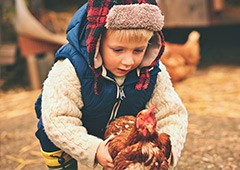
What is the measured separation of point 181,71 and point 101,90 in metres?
3.34

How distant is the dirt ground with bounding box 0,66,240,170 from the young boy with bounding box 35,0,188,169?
0.80 meters

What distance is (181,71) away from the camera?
217 inches

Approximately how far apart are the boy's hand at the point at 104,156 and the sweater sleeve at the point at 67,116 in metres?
0.02

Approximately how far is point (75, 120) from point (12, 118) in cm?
264

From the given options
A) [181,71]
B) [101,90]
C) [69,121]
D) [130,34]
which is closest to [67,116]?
[69,121]

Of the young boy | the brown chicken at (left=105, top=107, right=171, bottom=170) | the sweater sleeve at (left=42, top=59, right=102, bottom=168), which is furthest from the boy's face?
the brown chicken at (left=105, top=107, right=171, bottom=170)

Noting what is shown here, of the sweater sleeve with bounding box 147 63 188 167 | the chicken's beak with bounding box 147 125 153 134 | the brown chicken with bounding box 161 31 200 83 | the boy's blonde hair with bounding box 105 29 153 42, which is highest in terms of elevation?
the boy's blonde hair with bounding box 105 29 153 42

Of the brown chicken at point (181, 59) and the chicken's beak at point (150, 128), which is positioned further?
the brown chicken at point (181, 59)

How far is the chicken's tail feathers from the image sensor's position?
209 cm

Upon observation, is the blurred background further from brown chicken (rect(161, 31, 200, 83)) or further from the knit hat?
the knit hat

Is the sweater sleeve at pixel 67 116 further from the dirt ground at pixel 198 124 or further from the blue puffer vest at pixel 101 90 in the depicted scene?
the dirt ground at pixel 198 124

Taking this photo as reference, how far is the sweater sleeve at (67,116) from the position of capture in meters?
2.17

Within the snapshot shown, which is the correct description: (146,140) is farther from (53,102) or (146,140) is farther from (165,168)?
(53,102)

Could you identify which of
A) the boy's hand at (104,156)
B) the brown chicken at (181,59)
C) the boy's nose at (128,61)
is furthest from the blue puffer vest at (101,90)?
the brown chicken at (181,59)
